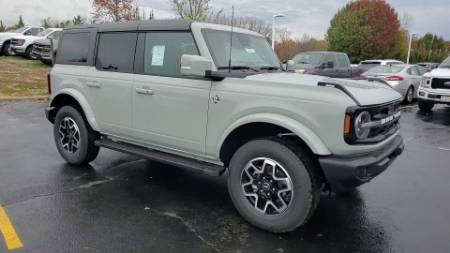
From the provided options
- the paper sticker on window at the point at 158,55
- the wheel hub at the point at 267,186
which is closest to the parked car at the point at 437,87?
the wheel hub at the point at 267,186

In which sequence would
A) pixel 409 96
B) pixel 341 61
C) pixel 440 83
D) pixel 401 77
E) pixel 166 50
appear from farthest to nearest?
pixel 341 61
pixel 409 96
pixel 401 77
pixel 440 83
pixel 166 50

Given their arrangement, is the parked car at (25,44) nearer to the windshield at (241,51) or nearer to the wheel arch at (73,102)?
the wheel arch at (73,102)

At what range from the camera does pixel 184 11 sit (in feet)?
67.5

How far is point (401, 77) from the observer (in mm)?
13109

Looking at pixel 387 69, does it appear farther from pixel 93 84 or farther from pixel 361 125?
pixel 93 84

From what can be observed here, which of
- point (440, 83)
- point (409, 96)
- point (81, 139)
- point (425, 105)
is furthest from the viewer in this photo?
point (409, 96)

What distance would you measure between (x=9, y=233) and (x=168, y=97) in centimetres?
200

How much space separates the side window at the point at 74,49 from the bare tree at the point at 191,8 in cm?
1471

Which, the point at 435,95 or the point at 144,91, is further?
the point at 435,95

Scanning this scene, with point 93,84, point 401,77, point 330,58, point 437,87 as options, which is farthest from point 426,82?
point 93,84

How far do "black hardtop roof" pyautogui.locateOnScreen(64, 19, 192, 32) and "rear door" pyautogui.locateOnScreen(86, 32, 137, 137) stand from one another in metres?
0.07

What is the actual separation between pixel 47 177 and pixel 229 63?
2.84 m

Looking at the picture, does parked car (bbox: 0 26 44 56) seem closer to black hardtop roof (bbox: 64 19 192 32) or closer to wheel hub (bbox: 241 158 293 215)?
black hardtop roof (bbox: 64 19 192 32)

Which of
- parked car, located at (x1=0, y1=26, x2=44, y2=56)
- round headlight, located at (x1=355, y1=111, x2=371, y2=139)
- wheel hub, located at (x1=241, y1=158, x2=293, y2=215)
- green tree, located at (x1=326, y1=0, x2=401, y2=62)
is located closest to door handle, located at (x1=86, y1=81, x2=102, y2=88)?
wheel hub, located at (x1=241, y1=158, x2=293, y2=215)
